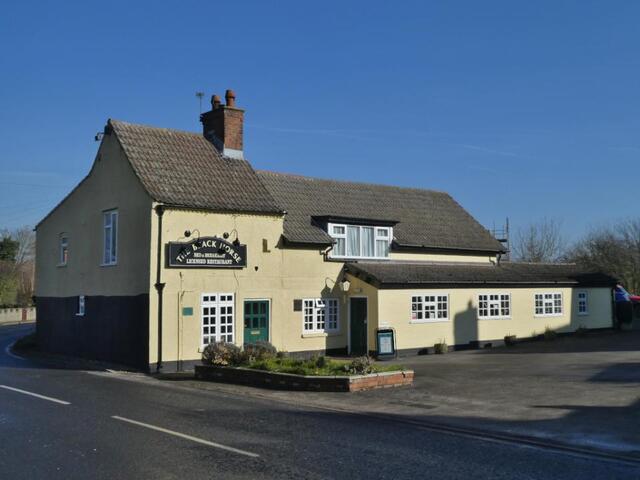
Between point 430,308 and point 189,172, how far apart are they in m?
11.5

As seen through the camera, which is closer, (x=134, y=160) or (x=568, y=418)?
(x=568, y=418)

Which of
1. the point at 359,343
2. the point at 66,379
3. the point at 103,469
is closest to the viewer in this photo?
the point at 103,469

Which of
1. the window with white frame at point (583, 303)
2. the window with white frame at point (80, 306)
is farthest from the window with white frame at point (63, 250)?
the window with white frame at point (583, 303)

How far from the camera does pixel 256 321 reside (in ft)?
81.8

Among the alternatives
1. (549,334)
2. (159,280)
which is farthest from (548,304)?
(159,280)

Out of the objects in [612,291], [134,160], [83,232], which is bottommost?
[612,291]

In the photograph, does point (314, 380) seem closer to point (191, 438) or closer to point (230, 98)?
point (191, 438)

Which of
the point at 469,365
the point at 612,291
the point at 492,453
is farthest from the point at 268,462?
the point at 612,291

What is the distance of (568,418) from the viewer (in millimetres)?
12773

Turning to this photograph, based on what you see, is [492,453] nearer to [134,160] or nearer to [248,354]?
[248,354]

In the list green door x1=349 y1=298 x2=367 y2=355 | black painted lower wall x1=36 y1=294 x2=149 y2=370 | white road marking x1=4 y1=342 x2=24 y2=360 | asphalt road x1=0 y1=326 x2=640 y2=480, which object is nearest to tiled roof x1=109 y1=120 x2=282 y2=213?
black painted lower wall x1=36 y1=294 x2=149 y2=370

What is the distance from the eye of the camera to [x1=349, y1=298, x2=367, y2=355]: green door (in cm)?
2725

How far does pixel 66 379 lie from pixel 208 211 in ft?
25.1

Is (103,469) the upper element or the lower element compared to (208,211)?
lower
